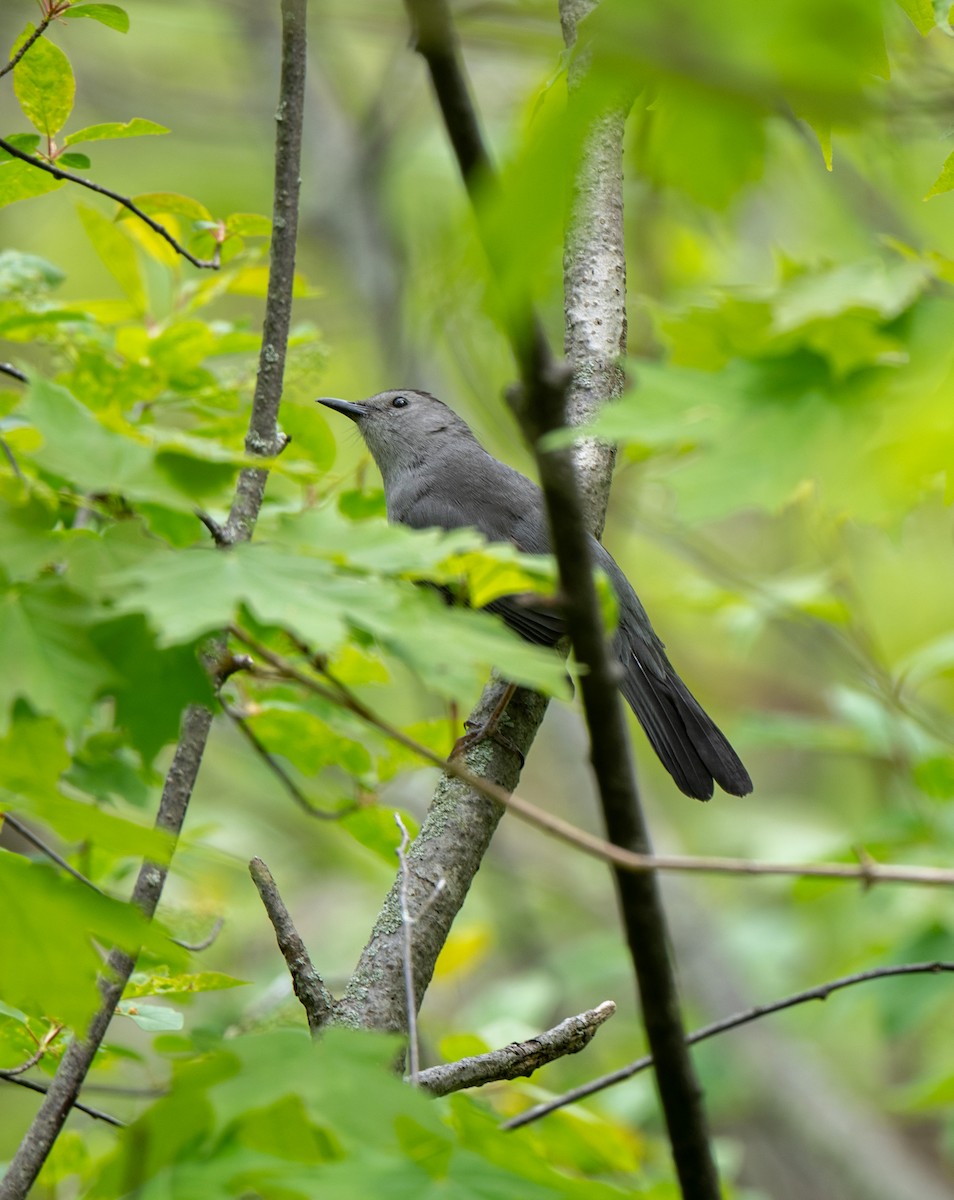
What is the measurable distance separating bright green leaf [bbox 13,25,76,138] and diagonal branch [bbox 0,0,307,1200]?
1.20ft

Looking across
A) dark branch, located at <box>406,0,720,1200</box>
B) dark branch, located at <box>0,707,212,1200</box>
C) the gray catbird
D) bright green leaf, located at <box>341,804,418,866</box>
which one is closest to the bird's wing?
the gray catbird

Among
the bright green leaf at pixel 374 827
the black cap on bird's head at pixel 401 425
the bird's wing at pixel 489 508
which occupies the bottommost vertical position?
the bright green leaf at pixel 374 827

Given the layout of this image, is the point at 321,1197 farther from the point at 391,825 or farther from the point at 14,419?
the point at 14,419

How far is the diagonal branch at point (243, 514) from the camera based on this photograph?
1639 mm

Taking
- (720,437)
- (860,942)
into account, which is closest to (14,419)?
(720,437)

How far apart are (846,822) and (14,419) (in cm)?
644

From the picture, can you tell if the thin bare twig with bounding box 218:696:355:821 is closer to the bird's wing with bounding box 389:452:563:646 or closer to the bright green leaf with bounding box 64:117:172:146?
the bird's wing with bounding box 389:452:563:646

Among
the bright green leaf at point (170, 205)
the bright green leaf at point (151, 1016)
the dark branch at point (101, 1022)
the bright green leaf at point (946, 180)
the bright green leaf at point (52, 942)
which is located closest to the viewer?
the bright green leaf at point (52, 942)

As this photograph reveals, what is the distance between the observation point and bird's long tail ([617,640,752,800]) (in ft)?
9.46

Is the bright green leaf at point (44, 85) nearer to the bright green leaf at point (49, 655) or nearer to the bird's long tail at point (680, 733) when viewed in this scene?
the bright green leaf at point (49, 655)

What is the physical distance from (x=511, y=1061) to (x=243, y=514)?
3.07 ft

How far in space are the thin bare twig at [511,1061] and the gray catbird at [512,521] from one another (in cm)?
76

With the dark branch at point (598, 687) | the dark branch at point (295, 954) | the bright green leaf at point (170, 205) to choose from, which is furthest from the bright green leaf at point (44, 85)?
the dark branch at point (295, 954)

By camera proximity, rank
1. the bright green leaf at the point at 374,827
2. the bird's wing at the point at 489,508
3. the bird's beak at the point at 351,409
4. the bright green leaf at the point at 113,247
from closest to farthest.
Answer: the bright green leaf at the point at 374,827 → the bright green leaf at the point at 113,247 → the bird's wing at the point at 489,508 → the bird's beak at the point at 351,409
